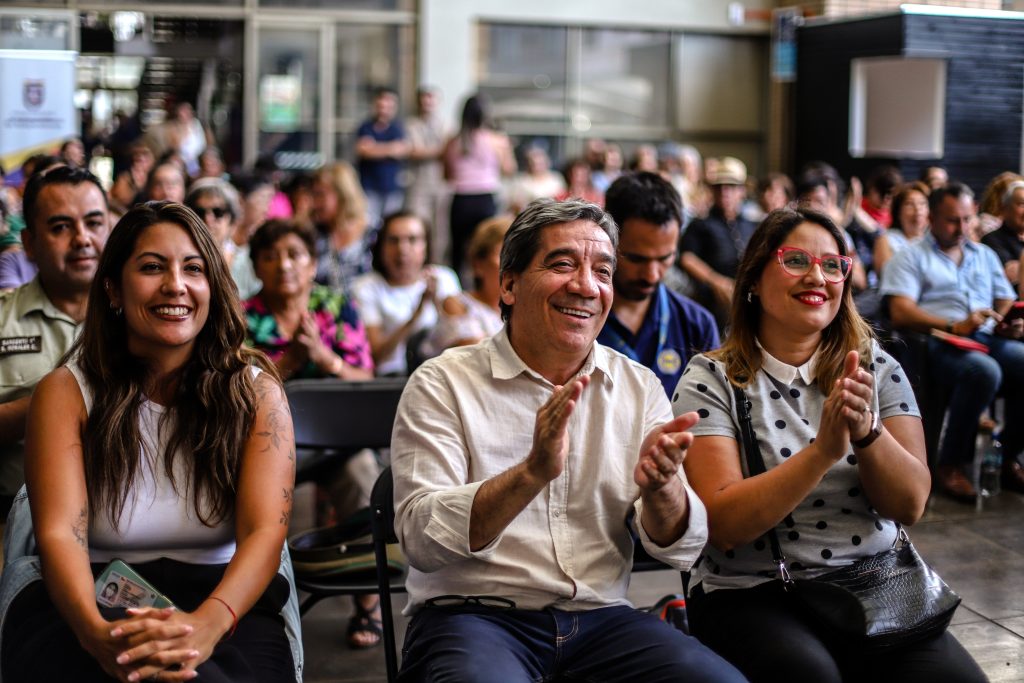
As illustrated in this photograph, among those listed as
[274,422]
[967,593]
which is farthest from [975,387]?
[274,422]

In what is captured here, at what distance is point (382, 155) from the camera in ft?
35.9

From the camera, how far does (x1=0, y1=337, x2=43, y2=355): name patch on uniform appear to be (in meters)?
3.47

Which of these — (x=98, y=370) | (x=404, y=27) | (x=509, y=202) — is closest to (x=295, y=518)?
(x=98, y=370)

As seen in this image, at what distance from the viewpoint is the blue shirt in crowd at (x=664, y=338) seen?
3678 mm

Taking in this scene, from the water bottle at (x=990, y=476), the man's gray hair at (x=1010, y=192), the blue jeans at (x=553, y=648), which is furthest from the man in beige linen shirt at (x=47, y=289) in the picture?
the water bottle at (x=990, y=476)

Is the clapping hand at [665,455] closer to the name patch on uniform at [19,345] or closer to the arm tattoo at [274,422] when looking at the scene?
the arm tattoo at [274,422]

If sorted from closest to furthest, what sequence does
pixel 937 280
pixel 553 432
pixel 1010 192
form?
1. pixel 553 432
2. pixel 1010 192
3. pixel 937 280

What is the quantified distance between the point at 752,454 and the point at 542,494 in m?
0.55

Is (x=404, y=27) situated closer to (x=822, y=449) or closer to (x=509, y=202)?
(x=509, y=202)

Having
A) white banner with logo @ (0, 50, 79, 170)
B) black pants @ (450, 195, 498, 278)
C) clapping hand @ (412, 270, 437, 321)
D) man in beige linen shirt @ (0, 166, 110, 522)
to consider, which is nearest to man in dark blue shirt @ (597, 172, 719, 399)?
man in beige linen shirt @ (0, 166, 110, 522)

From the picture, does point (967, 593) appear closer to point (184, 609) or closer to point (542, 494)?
point (542, 494)

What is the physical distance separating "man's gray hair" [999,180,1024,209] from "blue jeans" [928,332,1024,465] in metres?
0.91

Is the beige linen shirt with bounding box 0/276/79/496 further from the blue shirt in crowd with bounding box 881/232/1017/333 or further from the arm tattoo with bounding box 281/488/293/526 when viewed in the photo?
the blue shirt in crowd with bounding box 881/232/1017/333

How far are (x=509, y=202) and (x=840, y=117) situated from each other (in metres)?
4.68
